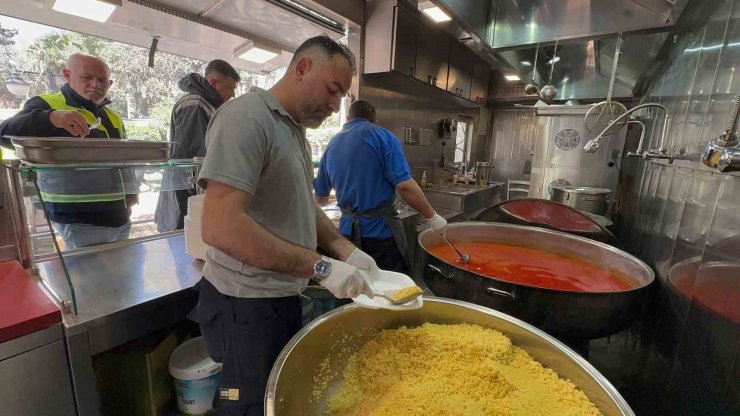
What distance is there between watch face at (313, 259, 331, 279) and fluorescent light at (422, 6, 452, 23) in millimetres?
2625

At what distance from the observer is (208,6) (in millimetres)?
2498

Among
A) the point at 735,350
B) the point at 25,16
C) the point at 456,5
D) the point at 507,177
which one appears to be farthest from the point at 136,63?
the point at 507,177

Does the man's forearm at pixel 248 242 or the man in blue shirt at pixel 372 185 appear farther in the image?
the man in blue shirt at pixel 372 185

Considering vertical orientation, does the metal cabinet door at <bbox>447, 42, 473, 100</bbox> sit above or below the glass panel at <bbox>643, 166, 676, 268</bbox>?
above

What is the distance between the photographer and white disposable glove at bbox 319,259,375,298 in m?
0.91

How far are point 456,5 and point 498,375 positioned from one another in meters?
2.96

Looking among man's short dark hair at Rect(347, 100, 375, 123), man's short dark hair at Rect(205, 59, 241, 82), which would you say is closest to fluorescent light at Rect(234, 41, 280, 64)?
man's short dark hair at Rect(205, 59, 241, 82)

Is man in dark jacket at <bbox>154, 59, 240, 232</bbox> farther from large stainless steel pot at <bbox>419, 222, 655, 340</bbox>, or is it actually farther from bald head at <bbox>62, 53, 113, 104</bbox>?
large stainless steel pot at <bbox>419, 222, 655, 340</bbox>

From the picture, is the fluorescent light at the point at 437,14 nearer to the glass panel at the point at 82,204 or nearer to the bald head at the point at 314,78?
the bald head at the point at 314,78

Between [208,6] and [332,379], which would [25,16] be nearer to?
[208,6]

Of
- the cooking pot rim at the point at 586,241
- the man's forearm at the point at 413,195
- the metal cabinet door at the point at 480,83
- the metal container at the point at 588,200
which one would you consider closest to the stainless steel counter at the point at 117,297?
the cooking pot rim at the point at 586,241

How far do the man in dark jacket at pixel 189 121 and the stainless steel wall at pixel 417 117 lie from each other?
150 centimetres

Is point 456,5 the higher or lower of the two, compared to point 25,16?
higher

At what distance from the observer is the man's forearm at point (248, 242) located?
2.75ft
